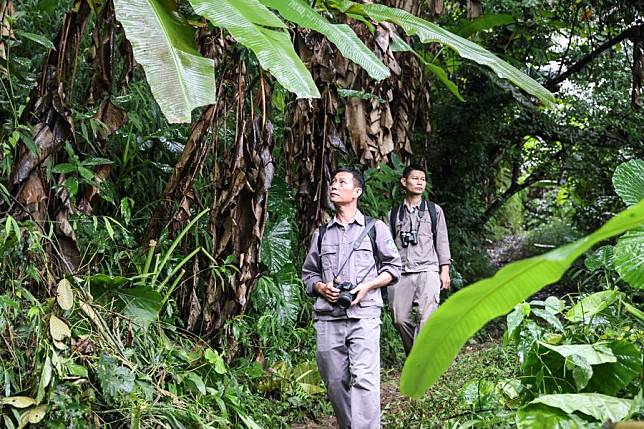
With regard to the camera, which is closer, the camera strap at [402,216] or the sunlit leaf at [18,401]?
the sunlit leaf at [18,401]

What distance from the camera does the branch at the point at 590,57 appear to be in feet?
30.9

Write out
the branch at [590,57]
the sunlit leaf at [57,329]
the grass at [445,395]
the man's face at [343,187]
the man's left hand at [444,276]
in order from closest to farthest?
the sunlit leaf at [57,329] < the man's face at [343,187] < the grass at [445,395] < the man's left hand at [444,276] < the branch at [590,57]

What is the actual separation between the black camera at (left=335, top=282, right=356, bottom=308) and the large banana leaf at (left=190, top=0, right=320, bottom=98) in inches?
67.3

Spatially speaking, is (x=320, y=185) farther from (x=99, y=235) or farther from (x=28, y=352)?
(x=28, y=352)

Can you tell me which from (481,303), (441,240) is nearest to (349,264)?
(441,240)

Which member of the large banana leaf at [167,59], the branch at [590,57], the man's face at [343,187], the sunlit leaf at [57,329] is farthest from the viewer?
the branch at [590,57]

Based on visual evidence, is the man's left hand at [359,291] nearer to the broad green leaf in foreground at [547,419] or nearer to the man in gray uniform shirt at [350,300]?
the man in gray uniform shirt at [350,300]

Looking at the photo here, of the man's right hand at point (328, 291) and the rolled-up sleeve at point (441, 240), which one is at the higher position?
the man's right hand at point (328, 291)

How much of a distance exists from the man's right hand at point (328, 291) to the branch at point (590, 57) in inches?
233

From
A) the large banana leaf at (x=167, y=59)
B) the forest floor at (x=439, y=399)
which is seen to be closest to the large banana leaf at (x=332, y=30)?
the large banana leaf at (x=167, y=59)

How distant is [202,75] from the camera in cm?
324

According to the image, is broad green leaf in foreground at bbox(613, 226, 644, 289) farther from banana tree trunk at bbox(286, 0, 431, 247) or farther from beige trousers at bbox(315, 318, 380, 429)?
banana tree trunk at bbox(286, 0, 431, 247)

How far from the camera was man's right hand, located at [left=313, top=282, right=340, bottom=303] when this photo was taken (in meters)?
4.73

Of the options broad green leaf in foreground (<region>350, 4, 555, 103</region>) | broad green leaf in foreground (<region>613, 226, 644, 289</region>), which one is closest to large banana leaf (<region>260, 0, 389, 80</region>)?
broad green leaf in foreground (<region>350, 4, 555, 103</region>)
